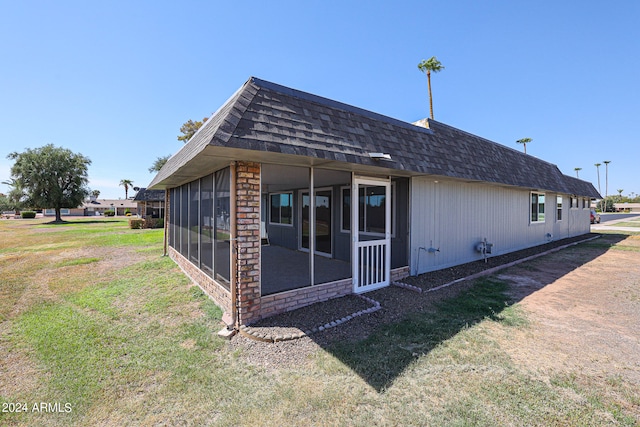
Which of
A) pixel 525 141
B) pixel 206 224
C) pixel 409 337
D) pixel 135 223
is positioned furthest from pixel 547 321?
pixel 525 141

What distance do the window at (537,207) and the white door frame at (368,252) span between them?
9.08m

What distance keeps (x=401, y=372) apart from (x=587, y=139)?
30.1 metres

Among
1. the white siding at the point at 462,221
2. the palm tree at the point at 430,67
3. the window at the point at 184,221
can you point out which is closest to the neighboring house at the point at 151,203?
the window at the point at 184,221

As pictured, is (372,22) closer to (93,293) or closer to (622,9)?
(622,9)

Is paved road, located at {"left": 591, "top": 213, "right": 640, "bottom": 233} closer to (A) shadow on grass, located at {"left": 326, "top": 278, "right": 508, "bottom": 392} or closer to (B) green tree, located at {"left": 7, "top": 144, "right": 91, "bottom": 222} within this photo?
(A) shadow on grass, located at {"left": 326, "top": 278, "right": 508, "bottom": 392}

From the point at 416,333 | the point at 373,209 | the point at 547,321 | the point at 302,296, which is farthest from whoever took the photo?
the point at 373,209

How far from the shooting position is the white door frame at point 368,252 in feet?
16.6

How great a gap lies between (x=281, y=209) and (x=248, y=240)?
22.6ft

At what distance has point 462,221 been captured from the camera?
7430mm

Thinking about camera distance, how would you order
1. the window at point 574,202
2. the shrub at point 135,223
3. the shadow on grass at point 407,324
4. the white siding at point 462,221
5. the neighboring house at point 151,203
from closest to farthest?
the shadow on grass at point 407,324
the white siding at point 462,221
the window at point 574,202
the shrub at point 135,223
the neighboring house at point 151,203

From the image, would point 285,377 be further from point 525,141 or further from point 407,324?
point 525,141

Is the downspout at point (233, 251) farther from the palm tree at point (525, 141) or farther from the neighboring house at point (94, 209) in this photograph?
the neighboring house at point (94, 209)

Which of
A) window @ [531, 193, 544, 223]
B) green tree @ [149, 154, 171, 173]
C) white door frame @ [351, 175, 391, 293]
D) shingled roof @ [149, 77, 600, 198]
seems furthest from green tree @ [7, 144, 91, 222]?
window @ [531, 193, 544, 223]

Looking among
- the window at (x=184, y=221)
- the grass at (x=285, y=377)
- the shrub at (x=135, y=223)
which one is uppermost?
the window at (x=184, y=221)
